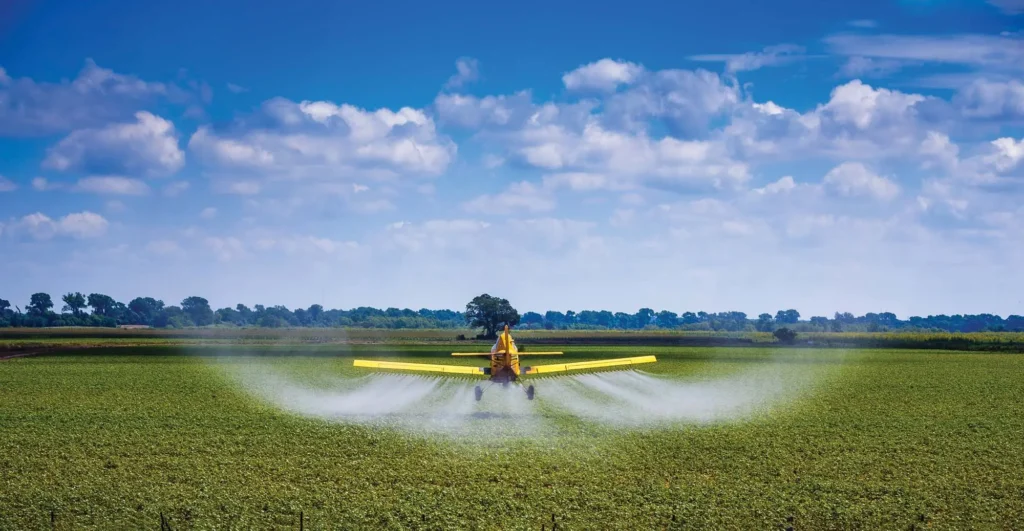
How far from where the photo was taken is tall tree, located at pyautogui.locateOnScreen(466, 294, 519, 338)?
6438 inches

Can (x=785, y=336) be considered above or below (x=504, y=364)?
above

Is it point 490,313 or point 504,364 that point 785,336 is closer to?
point 490,313

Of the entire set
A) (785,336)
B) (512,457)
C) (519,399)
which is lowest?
(512,457)

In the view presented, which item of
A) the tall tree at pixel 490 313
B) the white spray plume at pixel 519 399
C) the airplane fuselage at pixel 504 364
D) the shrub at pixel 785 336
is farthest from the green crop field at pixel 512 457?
the tall tree at pixel 490 313

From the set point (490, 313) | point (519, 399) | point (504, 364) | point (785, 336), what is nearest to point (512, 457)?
point (504, 364)

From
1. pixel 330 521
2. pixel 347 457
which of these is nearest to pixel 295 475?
pixel 347 457

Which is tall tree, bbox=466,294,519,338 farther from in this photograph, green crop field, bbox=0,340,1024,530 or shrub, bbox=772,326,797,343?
green crop field, bbox=0,340,1024,530

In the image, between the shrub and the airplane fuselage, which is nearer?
the airplane fuselage

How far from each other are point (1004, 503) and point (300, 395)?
3873 centimetres

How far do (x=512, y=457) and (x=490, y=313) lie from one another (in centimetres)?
13539

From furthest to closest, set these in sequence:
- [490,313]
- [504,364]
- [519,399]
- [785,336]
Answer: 1. [490,313]
2. [785,336]
3. [519,399]
4. [504,364]

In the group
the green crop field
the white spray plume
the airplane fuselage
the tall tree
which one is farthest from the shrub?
the airplane fuselage

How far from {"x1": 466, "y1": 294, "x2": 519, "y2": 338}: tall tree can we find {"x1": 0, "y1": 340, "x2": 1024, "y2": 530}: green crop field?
4098 inches

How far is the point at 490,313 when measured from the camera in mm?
165875
